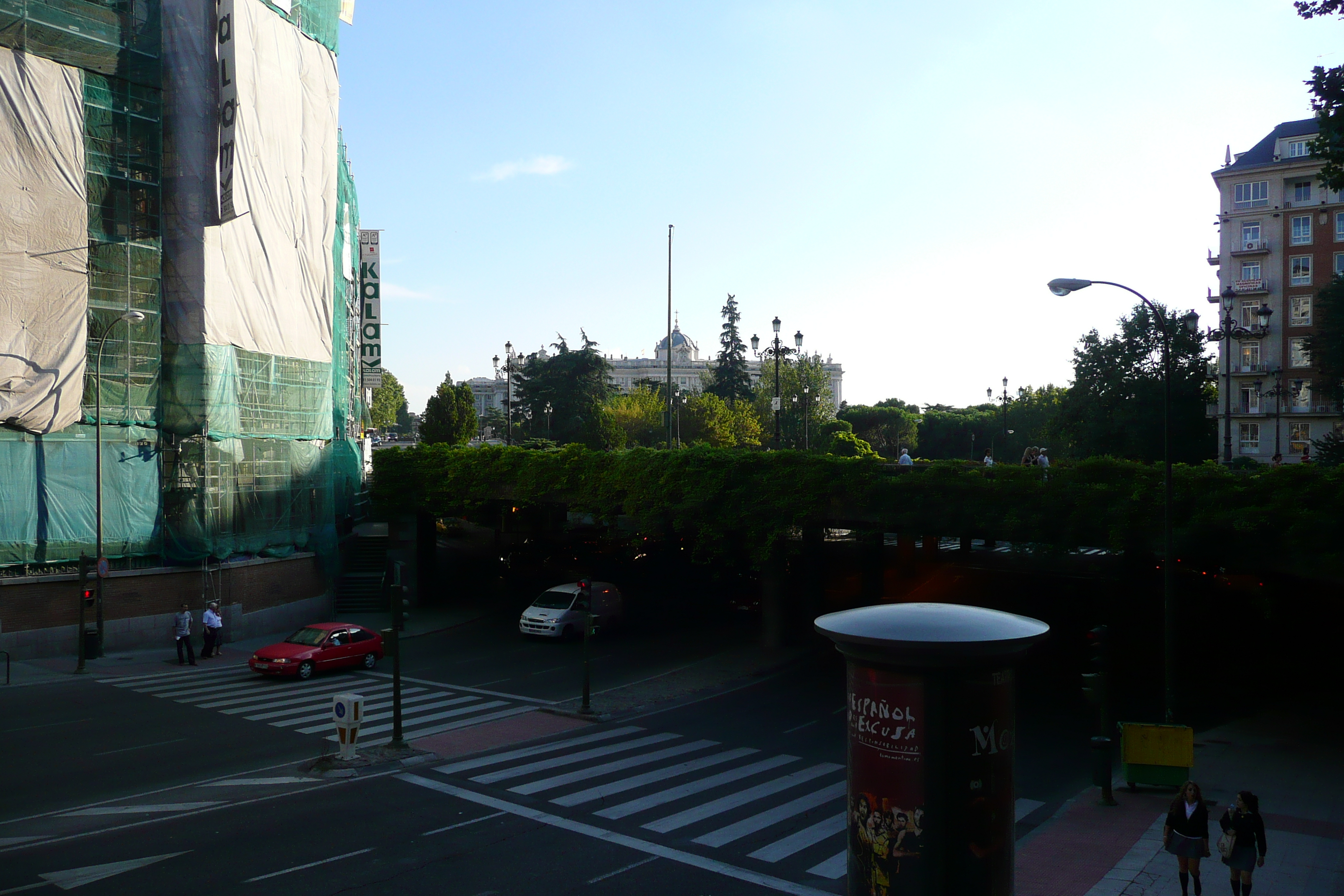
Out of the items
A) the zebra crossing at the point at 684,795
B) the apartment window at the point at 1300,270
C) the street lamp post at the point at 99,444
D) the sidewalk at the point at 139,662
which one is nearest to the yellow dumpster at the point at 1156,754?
the zebra crossing at the point at 684,795

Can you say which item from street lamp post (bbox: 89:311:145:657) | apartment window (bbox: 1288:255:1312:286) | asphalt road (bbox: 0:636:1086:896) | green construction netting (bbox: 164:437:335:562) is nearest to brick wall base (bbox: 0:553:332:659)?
green construction netting (bbox: 164:437:335:562)

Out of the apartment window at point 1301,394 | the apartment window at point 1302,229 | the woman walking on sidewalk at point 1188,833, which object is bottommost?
the woman walking on sidewalk at point 1188,833

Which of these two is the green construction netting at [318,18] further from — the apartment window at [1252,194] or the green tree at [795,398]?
the apartment window at [1252,194]

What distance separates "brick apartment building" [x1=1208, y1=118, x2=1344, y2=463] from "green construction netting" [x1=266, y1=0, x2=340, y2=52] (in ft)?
197

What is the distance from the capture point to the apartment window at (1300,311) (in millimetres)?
64938

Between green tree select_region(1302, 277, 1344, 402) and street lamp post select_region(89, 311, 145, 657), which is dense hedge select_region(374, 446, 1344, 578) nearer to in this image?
street lamp post select_region(89, 311, 145, 657)

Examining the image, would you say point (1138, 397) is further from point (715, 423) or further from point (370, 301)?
point (370, 301)

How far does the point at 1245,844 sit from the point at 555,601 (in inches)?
964

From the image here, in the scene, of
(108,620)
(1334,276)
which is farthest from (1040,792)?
(1334,276)

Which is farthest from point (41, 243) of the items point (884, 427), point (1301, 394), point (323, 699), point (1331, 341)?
point (884, 427)

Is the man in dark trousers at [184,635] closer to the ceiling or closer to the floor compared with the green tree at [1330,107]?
closer to the floor

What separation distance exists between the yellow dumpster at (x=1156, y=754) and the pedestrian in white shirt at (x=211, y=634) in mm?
24464

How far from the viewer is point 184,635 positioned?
2586cm

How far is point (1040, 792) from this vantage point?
1593cm
